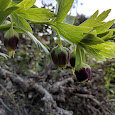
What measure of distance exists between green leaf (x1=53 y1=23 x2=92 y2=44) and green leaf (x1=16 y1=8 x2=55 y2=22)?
56 millimetres

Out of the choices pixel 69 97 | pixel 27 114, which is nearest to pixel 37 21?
pixel 27 114

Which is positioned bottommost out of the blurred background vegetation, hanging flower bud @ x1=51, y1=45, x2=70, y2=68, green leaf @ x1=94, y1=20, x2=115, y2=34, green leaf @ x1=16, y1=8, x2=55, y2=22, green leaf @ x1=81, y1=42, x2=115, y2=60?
the blurred background vegetation

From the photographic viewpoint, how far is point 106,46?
499mm

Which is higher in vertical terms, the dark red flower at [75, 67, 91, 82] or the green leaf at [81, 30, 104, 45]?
the green leaf at [81, 30, 104, 45]

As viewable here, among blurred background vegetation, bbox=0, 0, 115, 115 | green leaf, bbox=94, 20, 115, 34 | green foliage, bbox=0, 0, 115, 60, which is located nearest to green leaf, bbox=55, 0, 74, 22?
green foliage, bbox=0, 0, 115, 60

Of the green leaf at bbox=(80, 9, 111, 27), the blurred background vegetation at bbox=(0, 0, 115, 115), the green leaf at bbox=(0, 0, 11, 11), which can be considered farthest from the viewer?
the blurred background vegetation at bbox=(0, 0, 115, 115)

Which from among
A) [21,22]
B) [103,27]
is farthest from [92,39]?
[21,22]

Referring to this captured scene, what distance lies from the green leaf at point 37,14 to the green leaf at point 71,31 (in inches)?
2.2

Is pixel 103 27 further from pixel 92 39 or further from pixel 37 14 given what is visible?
pixel 37 14

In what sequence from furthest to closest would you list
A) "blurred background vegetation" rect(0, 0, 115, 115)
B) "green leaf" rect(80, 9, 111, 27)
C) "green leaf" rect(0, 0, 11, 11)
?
"blurred background vegetation" rect(0, 0, 115, 115) → "green leaf" rect(80, 9, 111, 27) → "green leaf" rect(0, 0, 11, 11)

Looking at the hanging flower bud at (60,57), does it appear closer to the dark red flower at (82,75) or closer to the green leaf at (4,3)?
the dark red flower at (82,75)

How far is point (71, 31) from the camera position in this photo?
465 millimetres

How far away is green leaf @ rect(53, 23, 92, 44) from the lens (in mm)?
443

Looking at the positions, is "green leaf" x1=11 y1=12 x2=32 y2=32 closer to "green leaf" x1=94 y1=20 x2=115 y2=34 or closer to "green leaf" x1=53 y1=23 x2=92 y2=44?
"green leaf" x1=53 y1=23 x2=92 y2=44
